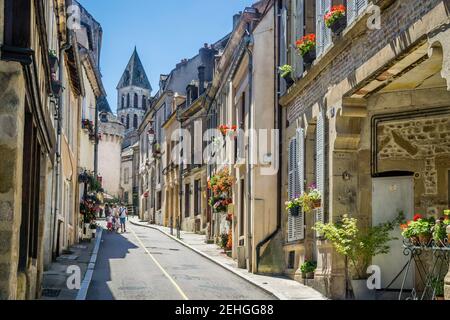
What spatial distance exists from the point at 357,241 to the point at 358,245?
0.22 feet

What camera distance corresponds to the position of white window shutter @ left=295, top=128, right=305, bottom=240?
47.7ft

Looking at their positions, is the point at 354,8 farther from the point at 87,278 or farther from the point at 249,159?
the point at 87,278

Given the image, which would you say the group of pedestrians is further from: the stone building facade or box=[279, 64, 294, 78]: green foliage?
the stone building facade

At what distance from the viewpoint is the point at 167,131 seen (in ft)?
135

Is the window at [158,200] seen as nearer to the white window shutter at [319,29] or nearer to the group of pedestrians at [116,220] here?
the group of pedestrians at [116,220]

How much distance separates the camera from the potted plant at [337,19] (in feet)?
39.3

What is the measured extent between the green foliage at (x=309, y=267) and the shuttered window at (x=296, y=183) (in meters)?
0.76

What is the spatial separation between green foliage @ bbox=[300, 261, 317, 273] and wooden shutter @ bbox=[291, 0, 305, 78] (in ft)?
13.1

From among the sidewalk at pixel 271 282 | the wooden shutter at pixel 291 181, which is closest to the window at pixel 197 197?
the sidewalk at pixel 271 282

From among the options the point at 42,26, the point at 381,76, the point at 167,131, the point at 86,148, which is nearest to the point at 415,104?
the point at 381,76

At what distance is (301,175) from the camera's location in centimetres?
1468

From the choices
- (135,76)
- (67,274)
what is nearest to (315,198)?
(67,274)

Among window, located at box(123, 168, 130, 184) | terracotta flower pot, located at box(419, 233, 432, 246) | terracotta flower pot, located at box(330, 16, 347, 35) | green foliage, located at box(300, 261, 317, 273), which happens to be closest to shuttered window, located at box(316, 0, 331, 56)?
terracotta flower pot, located at box(330, 16, 347, 35)
